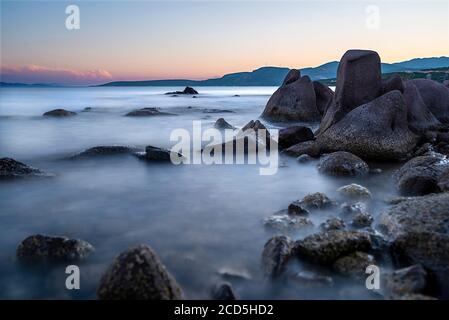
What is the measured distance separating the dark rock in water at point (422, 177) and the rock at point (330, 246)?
9.63 feet

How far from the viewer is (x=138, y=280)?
3.53m

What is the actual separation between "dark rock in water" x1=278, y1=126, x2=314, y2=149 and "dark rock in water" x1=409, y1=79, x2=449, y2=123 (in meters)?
6.16

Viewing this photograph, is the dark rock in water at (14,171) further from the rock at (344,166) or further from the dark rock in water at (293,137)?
the dark rock in water at (293,137)

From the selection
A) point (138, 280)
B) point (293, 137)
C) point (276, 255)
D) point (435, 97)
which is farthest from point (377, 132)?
point (138, 280)

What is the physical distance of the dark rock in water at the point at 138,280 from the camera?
3.53 m

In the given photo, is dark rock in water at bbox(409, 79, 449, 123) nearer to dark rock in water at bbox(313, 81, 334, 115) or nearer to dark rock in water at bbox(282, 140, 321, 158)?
dark rock in water at bbox(313, 81, 334, 115)

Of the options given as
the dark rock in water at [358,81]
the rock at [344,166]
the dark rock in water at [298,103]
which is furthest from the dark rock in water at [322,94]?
the rock at [344,166]

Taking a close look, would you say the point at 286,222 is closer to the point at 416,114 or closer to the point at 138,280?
the point at 138,280

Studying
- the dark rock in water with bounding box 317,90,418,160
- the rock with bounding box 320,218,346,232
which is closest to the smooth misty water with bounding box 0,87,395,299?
the rock with bounding box 320,218,346,232

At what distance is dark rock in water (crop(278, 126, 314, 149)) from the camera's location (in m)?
12.1
